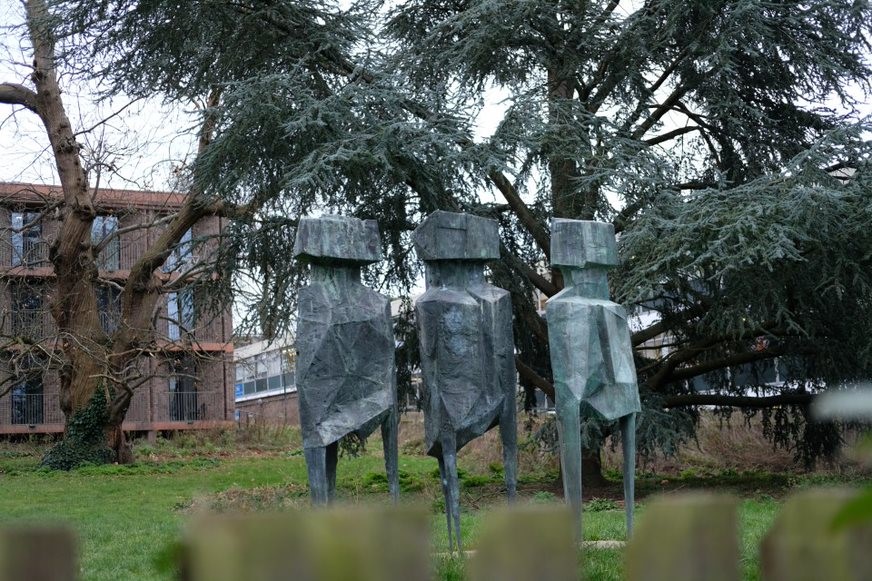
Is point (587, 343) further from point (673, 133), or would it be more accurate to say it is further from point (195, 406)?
point (195, 406)

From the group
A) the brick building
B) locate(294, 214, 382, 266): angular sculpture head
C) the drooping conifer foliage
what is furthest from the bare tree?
locate(294, 214, 382, 266): angular sculpture head

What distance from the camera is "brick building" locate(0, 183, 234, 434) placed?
22.4 m

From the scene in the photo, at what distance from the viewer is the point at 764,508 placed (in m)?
11.2

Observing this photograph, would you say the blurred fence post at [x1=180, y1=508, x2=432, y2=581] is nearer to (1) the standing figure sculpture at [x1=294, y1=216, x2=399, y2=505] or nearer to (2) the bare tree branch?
(1) the standing figure sculpture at [x1=294, y1=216, x2=399, y2=505]

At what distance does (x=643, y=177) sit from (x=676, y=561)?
37.6 ft

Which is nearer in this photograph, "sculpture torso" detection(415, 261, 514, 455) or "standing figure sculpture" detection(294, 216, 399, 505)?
"standing figure sculpture" detection(294, 216, 399, 505)

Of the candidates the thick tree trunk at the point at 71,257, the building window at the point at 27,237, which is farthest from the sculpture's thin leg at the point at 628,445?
the building window at the point at 27,237

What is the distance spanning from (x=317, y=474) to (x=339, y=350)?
86cm

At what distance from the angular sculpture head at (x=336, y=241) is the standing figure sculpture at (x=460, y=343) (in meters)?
0.37

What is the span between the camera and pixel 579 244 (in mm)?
7852

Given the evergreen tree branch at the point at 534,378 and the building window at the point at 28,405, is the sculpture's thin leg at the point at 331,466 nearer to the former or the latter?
the evergreen tree branch at the point at 534,378

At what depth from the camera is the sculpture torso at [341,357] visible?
748 centimetres

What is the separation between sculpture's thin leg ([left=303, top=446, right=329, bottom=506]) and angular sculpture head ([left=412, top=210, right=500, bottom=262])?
1.57 meters

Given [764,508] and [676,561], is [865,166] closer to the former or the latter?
[764,508]
